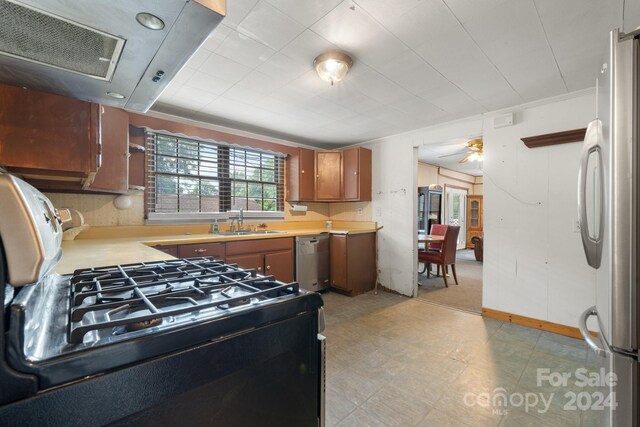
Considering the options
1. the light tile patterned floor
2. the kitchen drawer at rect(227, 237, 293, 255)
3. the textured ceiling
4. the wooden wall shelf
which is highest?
the textured ceiling

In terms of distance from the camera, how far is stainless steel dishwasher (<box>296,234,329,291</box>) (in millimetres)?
3570

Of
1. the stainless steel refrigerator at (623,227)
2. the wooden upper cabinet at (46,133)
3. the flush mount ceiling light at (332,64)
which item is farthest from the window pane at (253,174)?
the stainless steel refrigerator at (623,227)

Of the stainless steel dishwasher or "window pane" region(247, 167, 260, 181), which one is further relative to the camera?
"window pane" region(247, 167, 260, 181)

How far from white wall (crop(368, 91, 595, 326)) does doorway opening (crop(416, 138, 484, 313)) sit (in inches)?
19.1

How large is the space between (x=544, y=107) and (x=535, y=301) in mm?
1972

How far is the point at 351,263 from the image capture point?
12.4 ft

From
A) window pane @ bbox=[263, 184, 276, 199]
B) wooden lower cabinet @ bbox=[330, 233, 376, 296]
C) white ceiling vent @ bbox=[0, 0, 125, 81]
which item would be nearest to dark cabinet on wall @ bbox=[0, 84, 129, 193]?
white ceiling vent @ bbox=[0, 0, 125, 81]

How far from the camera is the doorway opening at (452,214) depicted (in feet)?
12.7

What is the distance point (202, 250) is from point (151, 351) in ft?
7.47

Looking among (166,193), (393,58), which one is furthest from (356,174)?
(166,193)

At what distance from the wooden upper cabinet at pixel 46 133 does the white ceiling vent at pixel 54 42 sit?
1.97 ft

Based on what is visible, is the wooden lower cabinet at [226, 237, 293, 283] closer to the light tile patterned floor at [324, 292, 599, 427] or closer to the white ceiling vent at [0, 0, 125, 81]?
the light tile patterned floor at [324, 292, 599, 427]

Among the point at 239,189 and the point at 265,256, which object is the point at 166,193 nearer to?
the point at 239,189

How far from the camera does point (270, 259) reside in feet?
10.6
